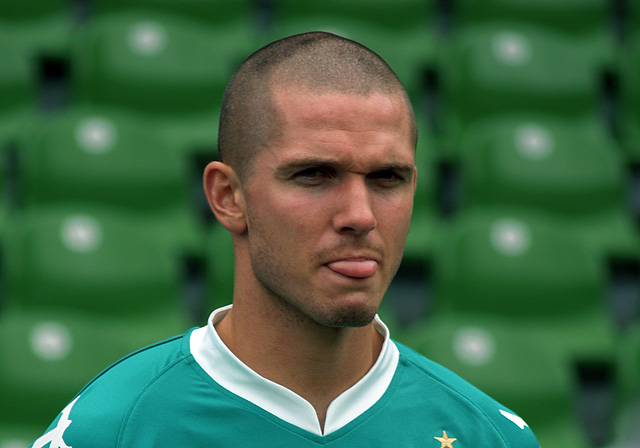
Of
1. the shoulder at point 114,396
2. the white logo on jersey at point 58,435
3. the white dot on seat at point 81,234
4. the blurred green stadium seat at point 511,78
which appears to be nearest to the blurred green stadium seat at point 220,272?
the white dot on seat at point 81,234

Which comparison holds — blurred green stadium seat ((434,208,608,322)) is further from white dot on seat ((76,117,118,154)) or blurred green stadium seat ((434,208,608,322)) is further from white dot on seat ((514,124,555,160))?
white dot on seat ((76,117,118,154))

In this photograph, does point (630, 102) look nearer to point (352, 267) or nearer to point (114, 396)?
point (352, 267)

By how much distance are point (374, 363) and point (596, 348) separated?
6.44 ft

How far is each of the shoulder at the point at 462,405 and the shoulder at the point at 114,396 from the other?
40 centimetres

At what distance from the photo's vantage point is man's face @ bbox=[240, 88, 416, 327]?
4.16 feet

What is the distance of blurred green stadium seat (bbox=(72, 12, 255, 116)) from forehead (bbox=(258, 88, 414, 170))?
2.49m

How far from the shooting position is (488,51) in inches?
150

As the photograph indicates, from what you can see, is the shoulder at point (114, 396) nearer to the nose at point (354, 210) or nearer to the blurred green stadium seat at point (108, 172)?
the nose at point (354, 210)

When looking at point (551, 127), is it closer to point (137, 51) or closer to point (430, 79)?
point (430, 79)

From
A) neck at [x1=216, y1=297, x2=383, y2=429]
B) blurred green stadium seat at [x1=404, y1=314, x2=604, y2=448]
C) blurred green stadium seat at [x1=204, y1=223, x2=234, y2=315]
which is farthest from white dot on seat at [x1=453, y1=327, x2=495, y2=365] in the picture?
neck at [x1=216, y1=297, x2=383, y2=429]

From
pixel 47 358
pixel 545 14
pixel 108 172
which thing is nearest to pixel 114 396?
pixel 47 358

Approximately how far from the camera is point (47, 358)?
9.24 ft

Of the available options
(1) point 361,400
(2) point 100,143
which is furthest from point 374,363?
(2) point 100,143

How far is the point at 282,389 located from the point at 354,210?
33cm
